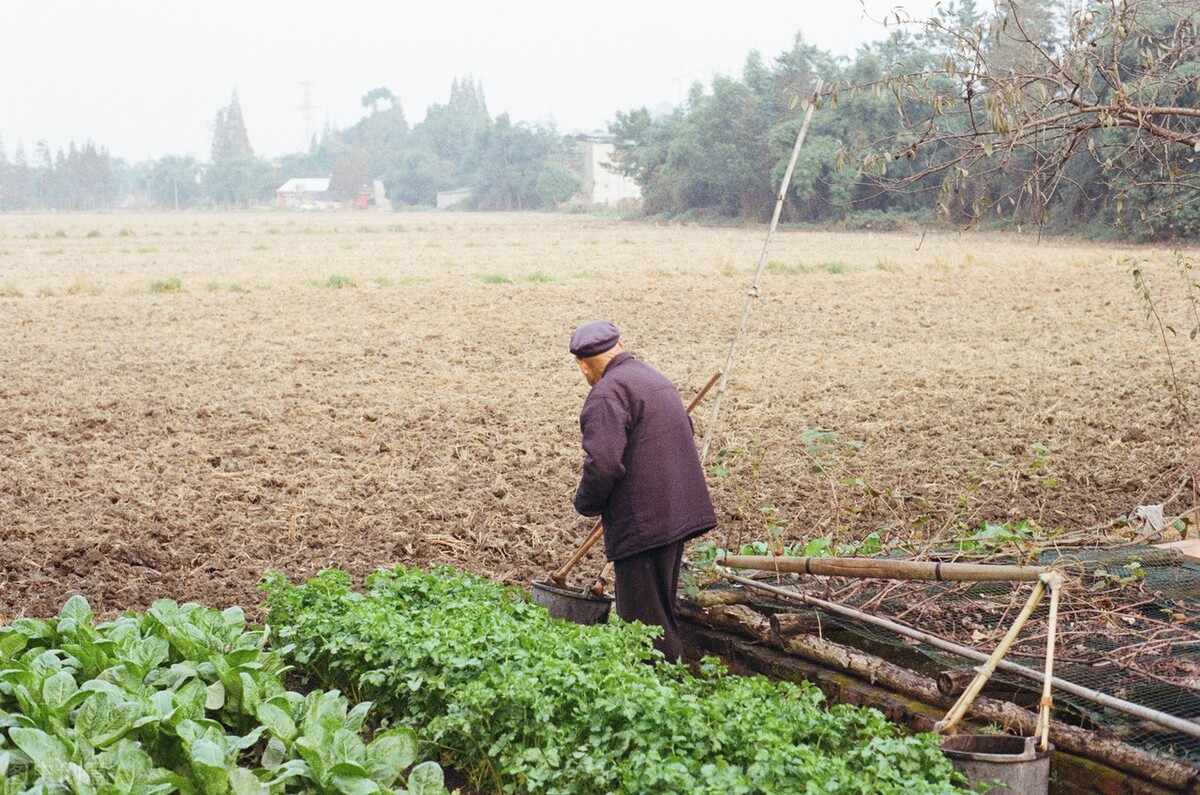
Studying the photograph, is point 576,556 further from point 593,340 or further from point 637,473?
point 593,340

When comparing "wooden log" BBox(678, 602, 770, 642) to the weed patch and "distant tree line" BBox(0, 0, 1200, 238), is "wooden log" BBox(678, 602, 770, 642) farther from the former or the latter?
the weed patch

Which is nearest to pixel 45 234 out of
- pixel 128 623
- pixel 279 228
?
pixel 279 228

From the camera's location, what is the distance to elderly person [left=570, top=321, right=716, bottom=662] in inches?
191

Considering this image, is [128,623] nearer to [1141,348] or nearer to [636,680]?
[636,680]

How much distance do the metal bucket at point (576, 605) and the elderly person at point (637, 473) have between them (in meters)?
0.43

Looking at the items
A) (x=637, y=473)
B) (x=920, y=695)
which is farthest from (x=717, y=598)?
(x=920, y=695)

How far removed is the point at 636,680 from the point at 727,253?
96.4 feet

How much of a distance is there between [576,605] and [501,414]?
561 centimetres

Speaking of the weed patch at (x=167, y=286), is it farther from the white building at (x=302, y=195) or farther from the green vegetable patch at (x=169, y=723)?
the white building at (x=302, y=195)

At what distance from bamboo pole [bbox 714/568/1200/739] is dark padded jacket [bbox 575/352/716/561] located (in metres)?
0.52

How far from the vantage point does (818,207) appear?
50.6 m

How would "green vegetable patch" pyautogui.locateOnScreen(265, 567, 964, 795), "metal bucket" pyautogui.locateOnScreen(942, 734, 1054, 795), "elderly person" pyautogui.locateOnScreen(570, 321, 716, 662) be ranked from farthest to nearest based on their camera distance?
"elderly person" pyautogui.locateOnScreen(570, 321, 716, 662) < "metal bucket" pyautogui.locateOnScreen(942, 734, 1054, 795) < "green vegetable patch" pyautogui.locateOnScreen(265, 567, 964, 795)

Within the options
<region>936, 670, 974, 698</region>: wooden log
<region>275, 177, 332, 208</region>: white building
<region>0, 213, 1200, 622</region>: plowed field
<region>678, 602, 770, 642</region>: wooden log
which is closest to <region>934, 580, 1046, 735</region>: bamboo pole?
<region>936, 670, 974, 698</region>: wooden log

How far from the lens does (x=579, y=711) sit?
3.80m
